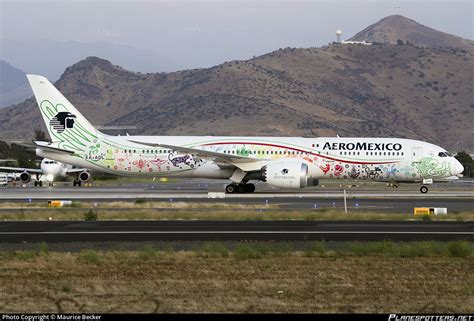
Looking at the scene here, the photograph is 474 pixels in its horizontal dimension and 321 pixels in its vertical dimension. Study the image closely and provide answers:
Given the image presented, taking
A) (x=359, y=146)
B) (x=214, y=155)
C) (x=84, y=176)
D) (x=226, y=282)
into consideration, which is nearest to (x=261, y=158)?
(x=214, y=155)

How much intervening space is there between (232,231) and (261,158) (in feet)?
83.6

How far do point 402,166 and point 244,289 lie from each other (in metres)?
38.0

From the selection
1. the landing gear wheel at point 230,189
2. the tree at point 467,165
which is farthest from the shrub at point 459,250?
the tree at point 467,165

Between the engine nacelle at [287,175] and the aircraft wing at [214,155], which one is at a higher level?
the aircraft wing at [214,155]

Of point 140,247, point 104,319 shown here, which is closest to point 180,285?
point 104,319

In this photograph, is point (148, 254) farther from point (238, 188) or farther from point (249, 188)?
point (249, 188)

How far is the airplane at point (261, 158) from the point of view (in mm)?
53812

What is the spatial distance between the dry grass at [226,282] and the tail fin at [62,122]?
34.2 meters

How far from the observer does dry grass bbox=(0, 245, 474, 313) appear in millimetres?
15555

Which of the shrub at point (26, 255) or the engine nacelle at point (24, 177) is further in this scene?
the engine nacelle at point (24, 177)

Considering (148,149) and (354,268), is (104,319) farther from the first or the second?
(148,149)

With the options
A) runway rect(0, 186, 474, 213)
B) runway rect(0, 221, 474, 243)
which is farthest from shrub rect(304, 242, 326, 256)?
runway rect(0, 186, 474, 213)

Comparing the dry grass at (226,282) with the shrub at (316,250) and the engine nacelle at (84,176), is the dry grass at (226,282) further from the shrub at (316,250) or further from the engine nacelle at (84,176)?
the engine nacelle at (84,176)

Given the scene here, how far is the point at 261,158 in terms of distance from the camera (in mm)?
54062
